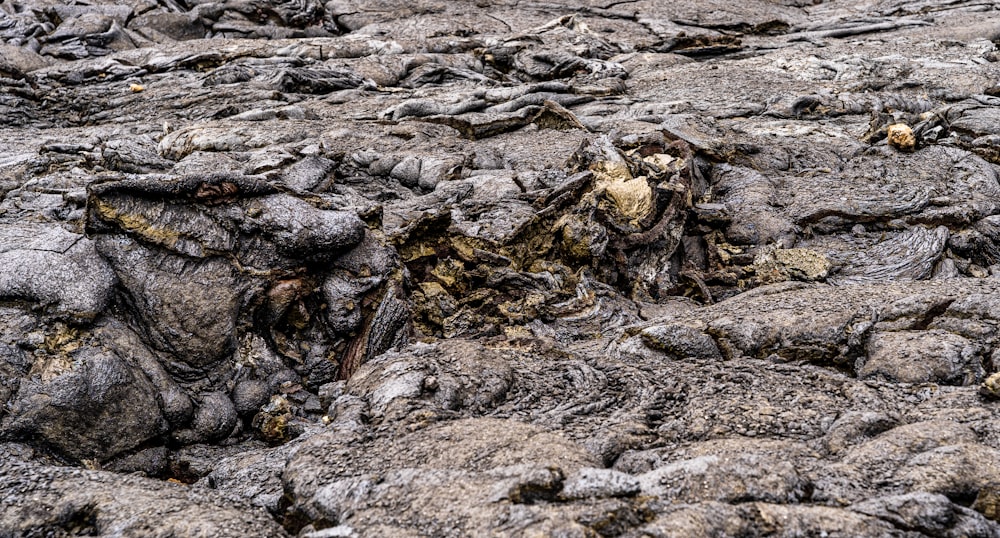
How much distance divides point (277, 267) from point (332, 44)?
16720mm

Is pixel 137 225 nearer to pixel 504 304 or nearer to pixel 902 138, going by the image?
pixel 504 304

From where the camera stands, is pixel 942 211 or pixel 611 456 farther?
pixel 942 211

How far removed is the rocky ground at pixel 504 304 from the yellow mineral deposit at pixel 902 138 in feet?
0.20

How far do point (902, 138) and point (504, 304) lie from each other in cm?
1050

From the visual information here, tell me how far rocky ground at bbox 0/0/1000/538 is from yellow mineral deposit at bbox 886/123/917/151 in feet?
0.20

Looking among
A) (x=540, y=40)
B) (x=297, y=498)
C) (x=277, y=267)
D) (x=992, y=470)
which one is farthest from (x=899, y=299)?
(x=540, y=40)

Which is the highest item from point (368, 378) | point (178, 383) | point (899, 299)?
point (899, 299)

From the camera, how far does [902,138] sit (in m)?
15.0

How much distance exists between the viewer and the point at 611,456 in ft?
→ 21.2

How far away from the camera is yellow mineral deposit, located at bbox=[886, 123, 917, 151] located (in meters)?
15.0

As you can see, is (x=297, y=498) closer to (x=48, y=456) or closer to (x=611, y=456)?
(x=611, y=456)

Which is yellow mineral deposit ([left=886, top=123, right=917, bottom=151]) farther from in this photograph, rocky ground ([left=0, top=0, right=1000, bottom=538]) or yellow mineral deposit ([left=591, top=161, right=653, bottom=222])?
yellow mineral deposit ([left=591, top=161, right=653, bottom=222])

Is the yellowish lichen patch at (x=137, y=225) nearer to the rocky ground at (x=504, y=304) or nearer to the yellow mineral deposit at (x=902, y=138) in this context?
the rocky ground at (x=504, y=304)

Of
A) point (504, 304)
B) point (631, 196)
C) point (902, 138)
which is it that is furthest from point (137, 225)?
point (902, 138)
